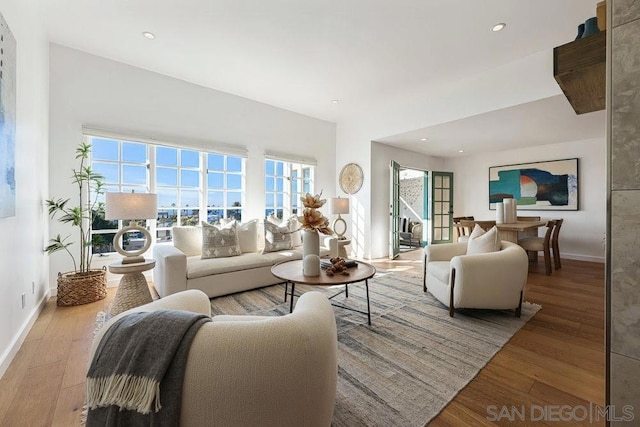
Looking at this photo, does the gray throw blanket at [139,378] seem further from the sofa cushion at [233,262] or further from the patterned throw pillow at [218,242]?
the patterned throw pillow at [218,242]

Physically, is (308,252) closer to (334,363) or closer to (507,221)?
(334,363)

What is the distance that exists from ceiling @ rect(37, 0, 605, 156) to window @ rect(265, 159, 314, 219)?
136cm

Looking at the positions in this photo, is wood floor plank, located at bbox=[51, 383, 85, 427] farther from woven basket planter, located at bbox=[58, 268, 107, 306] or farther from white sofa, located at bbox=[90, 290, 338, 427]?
woven basket planter, located at bbox=[58, 268, 107, 306]

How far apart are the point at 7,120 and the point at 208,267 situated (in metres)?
1.92

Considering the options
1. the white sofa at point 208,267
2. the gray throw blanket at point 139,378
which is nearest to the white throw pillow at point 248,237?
the white sofa at point 208,267

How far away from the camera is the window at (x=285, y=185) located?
5.02 meters

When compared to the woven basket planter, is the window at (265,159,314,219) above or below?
above

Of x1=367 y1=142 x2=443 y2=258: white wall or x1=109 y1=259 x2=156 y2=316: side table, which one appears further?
x1=367 y1=142 x2=443 y2=258: white wall

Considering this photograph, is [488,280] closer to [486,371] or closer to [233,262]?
[486,371]

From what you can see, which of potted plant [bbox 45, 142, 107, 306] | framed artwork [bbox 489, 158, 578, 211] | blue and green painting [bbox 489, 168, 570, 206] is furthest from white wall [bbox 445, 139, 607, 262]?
potted plant [bbox 45, 142, 107, 306]

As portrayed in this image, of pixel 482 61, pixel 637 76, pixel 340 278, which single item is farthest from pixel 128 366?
pixel 482 61

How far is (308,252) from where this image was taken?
2.46 metres

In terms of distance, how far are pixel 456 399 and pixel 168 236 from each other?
154 inches

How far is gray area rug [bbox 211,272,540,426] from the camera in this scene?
1.42m
